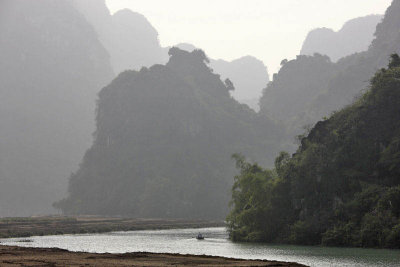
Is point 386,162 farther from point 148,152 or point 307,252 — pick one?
point 148,152

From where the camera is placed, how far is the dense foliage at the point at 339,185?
185 feet

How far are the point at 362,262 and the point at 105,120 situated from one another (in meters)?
148

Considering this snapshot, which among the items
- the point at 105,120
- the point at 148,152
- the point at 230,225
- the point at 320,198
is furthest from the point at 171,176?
the point at 320,198

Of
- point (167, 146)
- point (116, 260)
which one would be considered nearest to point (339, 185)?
point (116, 260)

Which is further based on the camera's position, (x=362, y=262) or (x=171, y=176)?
(x=171, y=176)

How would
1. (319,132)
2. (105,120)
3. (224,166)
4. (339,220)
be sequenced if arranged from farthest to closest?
1. (105,120)
2. (224,166)
3. (319,132)
4. (339,220)

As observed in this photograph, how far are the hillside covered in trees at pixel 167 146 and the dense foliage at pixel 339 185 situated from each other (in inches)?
3360

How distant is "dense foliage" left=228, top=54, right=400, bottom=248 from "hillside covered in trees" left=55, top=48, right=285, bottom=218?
8535 centimetres

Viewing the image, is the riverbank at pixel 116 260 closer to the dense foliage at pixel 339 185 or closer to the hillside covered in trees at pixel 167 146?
the dense foliage at pixel 339 185

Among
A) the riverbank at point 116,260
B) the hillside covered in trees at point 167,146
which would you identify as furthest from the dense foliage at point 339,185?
the hillside covered in trees at point 167,146

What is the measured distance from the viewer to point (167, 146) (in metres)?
170

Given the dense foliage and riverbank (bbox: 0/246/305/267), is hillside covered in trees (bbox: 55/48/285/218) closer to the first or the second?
the dense foliage

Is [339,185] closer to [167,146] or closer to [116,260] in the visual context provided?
[116,260]

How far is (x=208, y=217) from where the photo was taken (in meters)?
152
